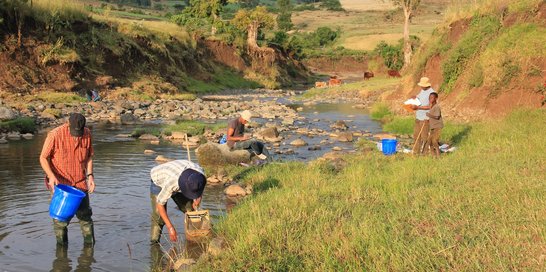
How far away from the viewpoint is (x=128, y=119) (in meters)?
23.1

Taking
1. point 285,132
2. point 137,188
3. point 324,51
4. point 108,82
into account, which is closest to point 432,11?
point 324,51

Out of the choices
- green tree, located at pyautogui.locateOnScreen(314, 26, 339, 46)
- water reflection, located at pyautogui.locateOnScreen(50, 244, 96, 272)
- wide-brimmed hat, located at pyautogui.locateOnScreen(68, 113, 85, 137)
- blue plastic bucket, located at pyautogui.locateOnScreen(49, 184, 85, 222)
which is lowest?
water reflection, located at pyautogui.locateOnScreen(50, 244, 96, 272)

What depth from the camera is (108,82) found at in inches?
1249

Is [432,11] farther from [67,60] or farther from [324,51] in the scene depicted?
[67,60]

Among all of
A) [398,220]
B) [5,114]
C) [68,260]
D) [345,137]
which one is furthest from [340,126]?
[68,260]

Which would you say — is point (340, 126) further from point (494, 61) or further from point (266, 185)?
point (266, 185)

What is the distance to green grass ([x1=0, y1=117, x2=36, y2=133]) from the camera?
17948 mm

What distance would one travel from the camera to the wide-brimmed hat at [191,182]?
6621 millimetres

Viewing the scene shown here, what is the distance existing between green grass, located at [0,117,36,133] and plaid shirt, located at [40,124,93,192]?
11.9 metres

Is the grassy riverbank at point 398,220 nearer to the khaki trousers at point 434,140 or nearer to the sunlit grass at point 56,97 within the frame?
the khaki trousers at point 434,140

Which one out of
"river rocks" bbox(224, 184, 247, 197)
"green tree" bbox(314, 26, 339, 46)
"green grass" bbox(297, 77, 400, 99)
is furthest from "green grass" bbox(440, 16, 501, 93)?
"green tree" bbox(314, 26, 339, 46)

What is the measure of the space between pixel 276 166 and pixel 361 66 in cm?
7316

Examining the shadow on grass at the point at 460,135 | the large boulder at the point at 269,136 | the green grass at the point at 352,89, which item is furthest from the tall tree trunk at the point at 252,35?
the shadow on grass at the point at 460,135

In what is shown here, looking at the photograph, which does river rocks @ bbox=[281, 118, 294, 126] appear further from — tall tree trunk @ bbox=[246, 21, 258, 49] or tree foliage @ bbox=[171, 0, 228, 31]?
tall tree trunk @ bbox=[246, 21, 258, 49]
